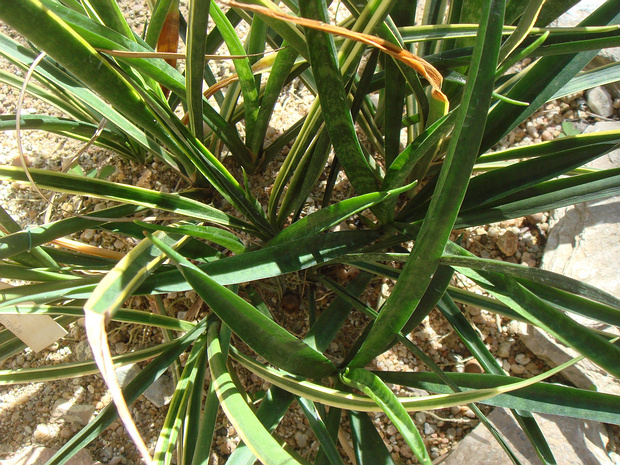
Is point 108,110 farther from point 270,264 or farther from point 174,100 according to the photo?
point 270,264

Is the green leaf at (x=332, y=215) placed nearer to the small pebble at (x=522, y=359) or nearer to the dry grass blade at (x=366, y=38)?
the dry grass blade at (x=366, y=38)

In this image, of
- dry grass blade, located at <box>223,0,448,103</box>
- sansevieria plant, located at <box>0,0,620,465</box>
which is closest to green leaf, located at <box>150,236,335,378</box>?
sansevieria plant, located at <box>0,0,620,465</box>

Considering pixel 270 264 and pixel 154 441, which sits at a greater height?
pixel 270 264

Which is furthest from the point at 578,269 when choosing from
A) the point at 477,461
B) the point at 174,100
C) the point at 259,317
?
the point at 174,100

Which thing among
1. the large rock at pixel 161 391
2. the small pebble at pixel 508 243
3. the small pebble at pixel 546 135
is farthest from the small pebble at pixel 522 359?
the large rock at pixel 161 391

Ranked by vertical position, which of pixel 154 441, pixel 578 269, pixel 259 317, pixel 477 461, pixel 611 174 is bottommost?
pixel 154 441

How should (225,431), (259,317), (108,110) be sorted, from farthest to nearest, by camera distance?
1. (225,431)
2. (108,110)
3. (259,317)

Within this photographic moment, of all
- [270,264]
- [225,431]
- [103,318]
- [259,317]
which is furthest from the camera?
[225,431]
